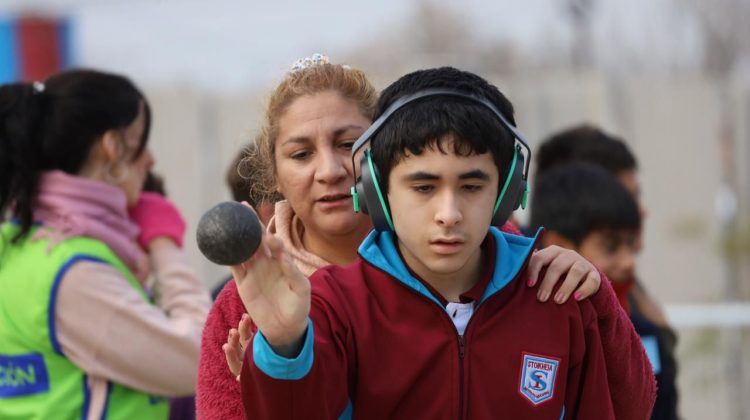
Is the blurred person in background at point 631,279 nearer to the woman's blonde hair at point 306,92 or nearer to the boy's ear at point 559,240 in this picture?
the boy's ear at point 559,240

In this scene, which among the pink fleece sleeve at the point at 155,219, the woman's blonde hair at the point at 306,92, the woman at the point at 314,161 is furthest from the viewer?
the pink fleece sleeve at the point at 155,219

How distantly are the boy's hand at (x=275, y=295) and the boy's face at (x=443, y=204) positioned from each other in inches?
13.3

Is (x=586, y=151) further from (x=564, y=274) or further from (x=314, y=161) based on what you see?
(x=564, y=274)

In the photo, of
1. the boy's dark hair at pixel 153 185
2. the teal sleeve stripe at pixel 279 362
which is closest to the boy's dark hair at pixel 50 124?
the boy's dark hair at pixel 153 185

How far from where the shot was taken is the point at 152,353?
3484 millimetres

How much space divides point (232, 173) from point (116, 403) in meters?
1.15

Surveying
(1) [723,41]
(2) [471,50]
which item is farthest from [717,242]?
(2) [471,50]

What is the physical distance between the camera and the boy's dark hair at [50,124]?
362 centimetres

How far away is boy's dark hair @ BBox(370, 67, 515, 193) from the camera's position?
211cm

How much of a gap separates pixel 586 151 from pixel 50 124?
243cm

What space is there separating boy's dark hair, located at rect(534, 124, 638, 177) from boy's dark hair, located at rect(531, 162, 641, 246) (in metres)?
0.48

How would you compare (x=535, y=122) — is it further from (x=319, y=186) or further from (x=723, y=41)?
(x=319, y=186)

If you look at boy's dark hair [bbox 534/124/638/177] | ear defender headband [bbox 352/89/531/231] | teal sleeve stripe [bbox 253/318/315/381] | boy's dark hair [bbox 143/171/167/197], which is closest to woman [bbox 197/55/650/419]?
ear defender headband [bbox 352/89/531/231]

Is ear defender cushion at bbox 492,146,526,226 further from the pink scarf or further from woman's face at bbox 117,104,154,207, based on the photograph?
woman's face at bbox 117,104,154,207
